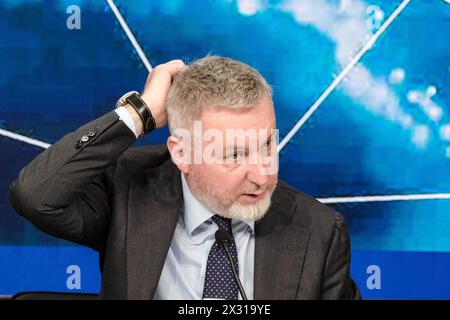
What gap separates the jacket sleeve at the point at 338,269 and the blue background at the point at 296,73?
0.83 meters

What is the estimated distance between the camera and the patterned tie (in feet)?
6.16

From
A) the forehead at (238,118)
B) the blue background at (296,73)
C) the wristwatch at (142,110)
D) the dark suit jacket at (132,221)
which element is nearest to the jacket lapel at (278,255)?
the dark suit jacket at (132,221)

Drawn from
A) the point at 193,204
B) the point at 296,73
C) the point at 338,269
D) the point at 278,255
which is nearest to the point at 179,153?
the point at 193,204

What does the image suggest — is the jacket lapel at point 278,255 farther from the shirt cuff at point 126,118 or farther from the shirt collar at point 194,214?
the shirt cuff at point 126,118

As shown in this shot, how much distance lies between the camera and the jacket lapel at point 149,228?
1.85 meters

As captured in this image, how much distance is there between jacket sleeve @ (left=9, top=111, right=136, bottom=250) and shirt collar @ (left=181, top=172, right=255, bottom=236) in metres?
0.22

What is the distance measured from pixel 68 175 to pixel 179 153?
0.30 metres

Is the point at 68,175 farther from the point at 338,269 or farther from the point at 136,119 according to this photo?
the point at 338,269

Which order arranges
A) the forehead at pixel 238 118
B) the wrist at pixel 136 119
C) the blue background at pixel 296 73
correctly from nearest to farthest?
1. the forehead at pixel 238 118
2. the wrist at pixel 136 119
3. the blue background at pixel 296 73

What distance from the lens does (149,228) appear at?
191 centimetres

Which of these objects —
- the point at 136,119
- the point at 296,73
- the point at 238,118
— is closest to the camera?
the point at 238,118

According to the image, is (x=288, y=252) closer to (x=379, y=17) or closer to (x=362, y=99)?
(x=362, y=99)

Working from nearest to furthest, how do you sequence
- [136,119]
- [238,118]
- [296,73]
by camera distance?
[238,118]
[136,119]
[296,73]

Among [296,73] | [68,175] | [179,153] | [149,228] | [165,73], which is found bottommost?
[149,228]
